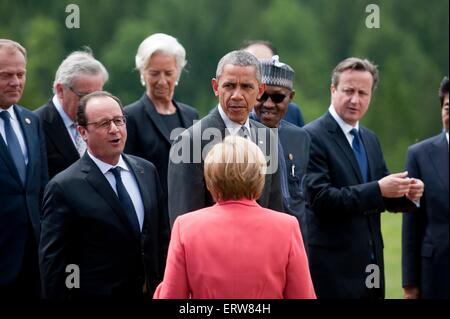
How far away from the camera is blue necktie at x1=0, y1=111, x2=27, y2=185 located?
6.64m

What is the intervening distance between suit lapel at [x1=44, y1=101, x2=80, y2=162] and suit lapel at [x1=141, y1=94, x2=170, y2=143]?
30.8 inches

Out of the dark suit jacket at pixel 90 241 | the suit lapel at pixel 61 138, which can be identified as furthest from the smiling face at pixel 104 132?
the suit lapel at pixel 61 138

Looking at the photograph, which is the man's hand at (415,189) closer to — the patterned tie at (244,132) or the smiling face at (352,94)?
the smiling face at (352,94)

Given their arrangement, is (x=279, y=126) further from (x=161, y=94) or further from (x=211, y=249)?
(x=211, y=249)

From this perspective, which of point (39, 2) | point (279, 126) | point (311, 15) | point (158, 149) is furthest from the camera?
point (311, 15)

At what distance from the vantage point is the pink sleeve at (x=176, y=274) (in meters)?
4.89

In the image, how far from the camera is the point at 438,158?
8.01 meters

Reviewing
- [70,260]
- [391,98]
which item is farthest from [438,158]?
[391,98]

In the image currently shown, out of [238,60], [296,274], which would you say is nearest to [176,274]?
[296,274]

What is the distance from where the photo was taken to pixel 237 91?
6102 millimetres

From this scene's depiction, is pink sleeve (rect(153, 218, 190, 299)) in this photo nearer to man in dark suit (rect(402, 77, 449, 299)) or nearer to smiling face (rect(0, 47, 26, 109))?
smiling face (rect(0, 47, 26, 109))

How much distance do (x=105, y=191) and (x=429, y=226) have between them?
2961 millimetres

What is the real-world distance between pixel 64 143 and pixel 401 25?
38.0 meters

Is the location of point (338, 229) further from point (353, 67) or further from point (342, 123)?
point (353, 67)
